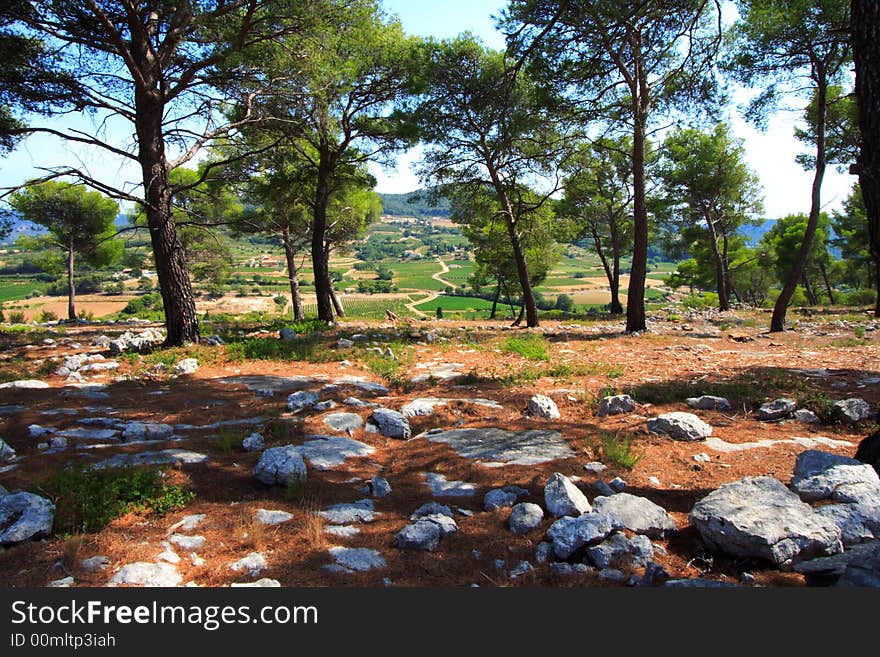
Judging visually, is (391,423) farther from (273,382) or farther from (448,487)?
(273,382)

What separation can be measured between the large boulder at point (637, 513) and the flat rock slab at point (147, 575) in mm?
2746

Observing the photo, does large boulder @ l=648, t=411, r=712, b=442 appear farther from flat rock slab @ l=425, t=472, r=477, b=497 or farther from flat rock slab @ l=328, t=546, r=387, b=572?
flat rock slab @ l=328, t=546, r=387, b=572

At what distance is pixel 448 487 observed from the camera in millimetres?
4156

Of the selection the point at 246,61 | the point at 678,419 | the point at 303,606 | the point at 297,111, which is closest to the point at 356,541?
the point at 303,606

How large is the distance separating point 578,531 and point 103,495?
3.38 meters

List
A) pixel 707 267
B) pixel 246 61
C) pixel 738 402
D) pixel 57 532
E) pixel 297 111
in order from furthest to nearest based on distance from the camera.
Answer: pixel 707 267 < pixel 297 111 < pixel 246 61 < pixel 738 402 < pixel 57 532

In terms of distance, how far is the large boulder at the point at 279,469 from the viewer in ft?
13.5

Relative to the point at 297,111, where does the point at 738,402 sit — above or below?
below

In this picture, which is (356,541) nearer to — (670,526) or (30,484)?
(670,526)

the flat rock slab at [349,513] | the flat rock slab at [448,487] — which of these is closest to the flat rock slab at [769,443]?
the flat rock slab at [448,487]

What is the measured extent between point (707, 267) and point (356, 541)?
125 feet

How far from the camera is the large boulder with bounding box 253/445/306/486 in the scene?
411 centimetres

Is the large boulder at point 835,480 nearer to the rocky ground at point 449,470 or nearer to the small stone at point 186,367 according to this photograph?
the rocky ground at point 449,470

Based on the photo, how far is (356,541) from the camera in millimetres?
3270
